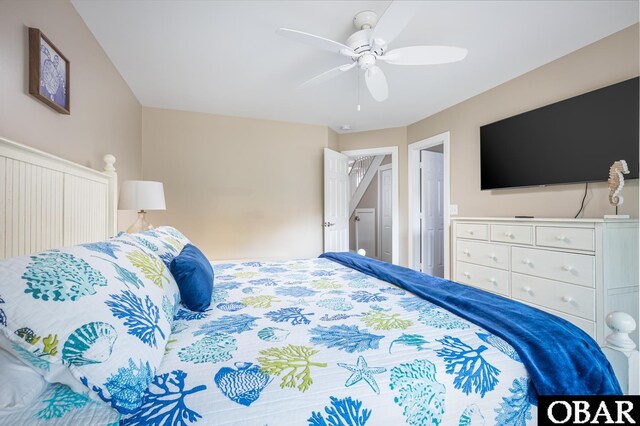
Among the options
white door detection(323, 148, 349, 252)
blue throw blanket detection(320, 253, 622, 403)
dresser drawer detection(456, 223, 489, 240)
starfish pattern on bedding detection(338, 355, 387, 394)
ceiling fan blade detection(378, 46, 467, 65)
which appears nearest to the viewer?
starfish pattern on bedding detection(338, 355, 387, 394)

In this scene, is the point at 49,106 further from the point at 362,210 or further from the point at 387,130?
the point at 362,210

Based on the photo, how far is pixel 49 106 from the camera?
1579 millimetres

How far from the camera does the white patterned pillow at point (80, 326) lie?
597 mm

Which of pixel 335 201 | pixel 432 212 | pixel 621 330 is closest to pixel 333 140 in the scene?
pixel 335 201

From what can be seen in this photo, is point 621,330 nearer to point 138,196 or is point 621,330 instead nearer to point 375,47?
point 375,47

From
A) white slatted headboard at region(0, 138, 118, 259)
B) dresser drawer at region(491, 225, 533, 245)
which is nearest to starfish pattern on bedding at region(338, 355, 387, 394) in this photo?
white slatted headboard at region(0, 138, 118, 259)

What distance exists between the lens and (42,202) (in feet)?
4.45

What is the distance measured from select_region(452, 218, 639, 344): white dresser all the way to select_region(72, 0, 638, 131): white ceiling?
4.68ft

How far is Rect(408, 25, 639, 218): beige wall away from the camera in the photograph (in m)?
2.14

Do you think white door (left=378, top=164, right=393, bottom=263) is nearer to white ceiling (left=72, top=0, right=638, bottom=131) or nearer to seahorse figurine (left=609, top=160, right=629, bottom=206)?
white ceiling (left=72, top=0, right=638, bottom=131)

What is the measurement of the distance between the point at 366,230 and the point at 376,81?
4.70m

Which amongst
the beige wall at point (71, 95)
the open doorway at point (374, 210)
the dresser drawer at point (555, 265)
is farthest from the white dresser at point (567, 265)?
the beige wall at point (71, 95)

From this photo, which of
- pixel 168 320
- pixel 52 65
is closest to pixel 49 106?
pixel 52 65

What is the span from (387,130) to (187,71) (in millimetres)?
2970
